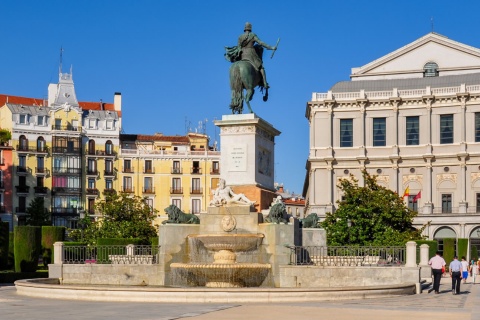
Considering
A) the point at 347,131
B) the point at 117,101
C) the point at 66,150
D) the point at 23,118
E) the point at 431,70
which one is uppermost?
the point at 431,70

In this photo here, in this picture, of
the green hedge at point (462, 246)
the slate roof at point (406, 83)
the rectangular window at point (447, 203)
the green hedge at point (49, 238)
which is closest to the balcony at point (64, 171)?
the slate roof at point (406, 83)

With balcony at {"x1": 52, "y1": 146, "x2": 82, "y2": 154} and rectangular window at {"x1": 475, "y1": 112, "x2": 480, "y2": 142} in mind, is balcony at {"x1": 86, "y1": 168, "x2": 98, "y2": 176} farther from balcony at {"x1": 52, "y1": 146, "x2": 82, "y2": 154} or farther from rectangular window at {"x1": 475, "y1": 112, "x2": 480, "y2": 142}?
rectangular window at {"x1": 475, "y1": 112, "x2": 480, "y2": 142}

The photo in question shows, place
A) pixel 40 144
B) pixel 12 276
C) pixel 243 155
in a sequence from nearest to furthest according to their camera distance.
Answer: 1. pixel 243 155
2. pixel 12 276
3. pixel 40 144

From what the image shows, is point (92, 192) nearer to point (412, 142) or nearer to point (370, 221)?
point (412, 142)

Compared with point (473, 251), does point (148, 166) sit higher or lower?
higher

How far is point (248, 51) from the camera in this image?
29.8 metres

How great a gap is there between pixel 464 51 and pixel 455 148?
13.5m

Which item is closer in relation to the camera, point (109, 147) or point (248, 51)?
point (248, 51)

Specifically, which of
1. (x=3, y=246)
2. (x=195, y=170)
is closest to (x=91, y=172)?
(x=195, y=170)

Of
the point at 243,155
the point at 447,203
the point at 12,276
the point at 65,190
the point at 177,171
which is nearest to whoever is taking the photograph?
the point at 243,155

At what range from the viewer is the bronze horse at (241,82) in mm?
29297

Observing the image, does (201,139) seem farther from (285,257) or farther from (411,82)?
(285,257)

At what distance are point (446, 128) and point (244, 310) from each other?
3112 inches

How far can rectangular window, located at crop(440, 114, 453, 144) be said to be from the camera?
96500 mm
